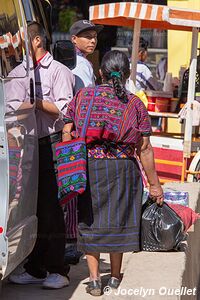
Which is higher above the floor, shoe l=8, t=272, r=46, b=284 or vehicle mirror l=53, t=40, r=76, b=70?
vehicle mirror l=53, t=40, r=76, b=70

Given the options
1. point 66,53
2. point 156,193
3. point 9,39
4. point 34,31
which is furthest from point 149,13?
point 9,39

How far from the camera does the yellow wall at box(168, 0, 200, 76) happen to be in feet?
46.0

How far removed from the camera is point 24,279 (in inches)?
225

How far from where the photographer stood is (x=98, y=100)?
510 cm

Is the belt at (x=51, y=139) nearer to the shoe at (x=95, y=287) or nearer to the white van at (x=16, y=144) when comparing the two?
the white van at (x=16, y=144)

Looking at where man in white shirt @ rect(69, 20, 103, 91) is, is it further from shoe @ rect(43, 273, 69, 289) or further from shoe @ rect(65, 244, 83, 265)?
shoe @ rect(43, 273, 69, 289)

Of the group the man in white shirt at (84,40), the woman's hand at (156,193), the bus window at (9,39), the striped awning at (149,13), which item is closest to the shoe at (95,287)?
the woman's hand at (156,193)

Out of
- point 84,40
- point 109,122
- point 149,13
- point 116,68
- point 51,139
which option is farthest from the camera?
point 149,13

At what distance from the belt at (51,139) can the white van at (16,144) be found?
9.5 inches

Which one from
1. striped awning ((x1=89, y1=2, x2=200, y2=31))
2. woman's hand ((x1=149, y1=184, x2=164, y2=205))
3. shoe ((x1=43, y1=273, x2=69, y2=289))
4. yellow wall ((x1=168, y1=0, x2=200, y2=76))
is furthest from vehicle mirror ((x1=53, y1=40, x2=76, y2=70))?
yellow wall ((x1=168, y1=0, x2=200, y2=76))

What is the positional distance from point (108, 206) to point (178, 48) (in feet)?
30.9

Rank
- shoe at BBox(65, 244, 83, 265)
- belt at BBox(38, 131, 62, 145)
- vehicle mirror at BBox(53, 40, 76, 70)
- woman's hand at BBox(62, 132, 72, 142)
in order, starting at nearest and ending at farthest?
woman's hand at BBox(62, 132, 72, 142)
belt at BBox(38, 131, 62, 145)
vehicle mirror at BBox(53, 40, 76, 70)
shoe at BBox(65, 244, 83, 265)

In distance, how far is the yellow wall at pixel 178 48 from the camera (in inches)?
551

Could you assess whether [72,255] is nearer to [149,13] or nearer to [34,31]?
[34,31]
